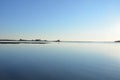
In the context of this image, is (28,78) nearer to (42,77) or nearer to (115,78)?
(42,77)

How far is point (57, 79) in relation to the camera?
624 inches

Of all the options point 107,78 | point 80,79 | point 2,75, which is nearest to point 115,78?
point 107,78

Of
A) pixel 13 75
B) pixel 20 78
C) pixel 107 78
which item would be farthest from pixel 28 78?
pixel 107 78

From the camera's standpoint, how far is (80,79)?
16.0m

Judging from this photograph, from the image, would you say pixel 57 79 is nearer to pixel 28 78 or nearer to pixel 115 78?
pixel 28 78

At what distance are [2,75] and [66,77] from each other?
20.5 ft

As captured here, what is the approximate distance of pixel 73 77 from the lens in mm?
16766

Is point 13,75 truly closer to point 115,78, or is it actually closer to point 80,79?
point 80,79

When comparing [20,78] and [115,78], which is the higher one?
[115,78]

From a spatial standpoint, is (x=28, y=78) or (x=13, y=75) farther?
(x=13, y=75)

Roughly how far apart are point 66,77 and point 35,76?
118 inches

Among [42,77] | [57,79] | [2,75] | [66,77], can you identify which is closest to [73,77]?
[66,77]

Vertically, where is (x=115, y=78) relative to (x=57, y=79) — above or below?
above

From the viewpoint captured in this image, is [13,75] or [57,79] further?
[13,75]
